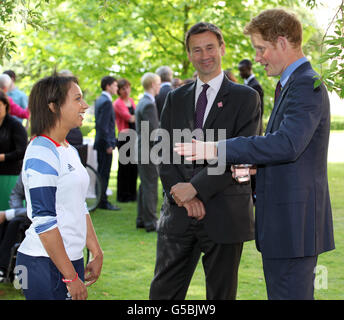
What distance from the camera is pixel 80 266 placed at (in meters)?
3.08

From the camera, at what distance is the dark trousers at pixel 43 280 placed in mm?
2881

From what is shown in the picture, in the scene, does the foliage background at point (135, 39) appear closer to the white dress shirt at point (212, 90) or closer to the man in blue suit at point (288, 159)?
the white dress shirt at point (212, 90)

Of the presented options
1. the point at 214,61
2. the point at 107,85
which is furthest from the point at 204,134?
the point at 107,85

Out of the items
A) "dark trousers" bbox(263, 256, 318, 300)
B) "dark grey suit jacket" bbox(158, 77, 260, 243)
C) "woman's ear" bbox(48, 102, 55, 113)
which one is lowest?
"dark trousers" bbox(263, 256, 318, 300)

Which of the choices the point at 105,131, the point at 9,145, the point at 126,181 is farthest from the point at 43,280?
the point at 126,181

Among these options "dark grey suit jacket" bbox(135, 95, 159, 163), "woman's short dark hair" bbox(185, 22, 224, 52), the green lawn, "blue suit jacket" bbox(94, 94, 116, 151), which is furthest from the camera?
"blue suit jacket" bbox(94, 94, 116, 151)

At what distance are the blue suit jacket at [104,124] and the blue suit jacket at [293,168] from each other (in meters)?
7.68

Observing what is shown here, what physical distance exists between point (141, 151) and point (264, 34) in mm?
6004

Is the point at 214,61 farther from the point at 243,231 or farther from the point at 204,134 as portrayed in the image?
the point at 243,231

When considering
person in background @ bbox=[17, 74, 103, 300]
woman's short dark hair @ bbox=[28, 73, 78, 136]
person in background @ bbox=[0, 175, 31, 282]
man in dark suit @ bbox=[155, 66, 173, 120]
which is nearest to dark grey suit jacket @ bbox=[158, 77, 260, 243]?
person in background @ bbox=[17, 74, 103, 300]

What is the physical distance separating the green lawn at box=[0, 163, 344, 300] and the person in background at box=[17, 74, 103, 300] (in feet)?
9.33

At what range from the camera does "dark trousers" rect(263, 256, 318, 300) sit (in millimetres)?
2992

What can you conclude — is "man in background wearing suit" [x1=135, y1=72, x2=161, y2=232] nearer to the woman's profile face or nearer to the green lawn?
the green lawn

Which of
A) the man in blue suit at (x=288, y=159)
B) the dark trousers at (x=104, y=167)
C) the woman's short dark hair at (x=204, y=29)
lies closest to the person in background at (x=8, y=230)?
the woman's short dark hair at (x=204, y=29)
